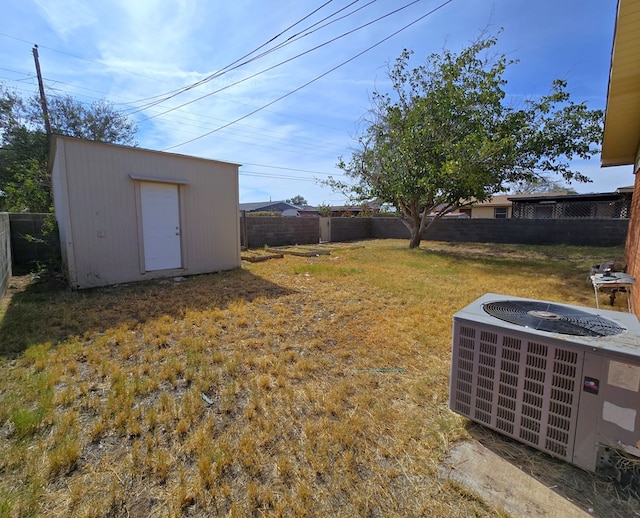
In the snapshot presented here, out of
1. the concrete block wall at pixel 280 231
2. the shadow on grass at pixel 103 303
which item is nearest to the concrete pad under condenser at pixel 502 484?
the shadow on grass at pixel 103 303

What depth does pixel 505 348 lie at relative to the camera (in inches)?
64.1

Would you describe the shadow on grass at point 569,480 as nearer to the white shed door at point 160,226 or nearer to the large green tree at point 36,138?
the white shed door at point 160,226

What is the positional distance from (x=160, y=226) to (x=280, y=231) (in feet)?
20.7

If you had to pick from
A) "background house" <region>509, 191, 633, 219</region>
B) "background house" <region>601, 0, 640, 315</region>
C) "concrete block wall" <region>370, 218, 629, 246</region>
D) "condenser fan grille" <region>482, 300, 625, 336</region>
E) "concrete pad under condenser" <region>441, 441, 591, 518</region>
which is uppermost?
"background house" <region>601, 0, 640, 315</region>

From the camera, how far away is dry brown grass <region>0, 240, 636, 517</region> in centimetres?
141

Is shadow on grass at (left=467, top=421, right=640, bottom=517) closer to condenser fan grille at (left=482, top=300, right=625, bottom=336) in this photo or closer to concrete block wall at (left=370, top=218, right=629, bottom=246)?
condenser fan grille at (left=482, top=300, right=625, bottom=336)

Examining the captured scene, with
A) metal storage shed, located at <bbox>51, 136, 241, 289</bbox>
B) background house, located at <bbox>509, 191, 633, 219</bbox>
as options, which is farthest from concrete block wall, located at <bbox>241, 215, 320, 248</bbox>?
background house, located at <bbox>509, 191, 633, 219</bbox>

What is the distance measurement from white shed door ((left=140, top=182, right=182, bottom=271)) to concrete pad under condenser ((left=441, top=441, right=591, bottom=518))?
588cm

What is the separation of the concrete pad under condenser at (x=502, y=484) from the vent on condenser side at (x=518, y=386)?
0.17 metres

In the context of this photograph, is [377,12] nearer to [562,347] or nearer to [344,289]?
[344,289]

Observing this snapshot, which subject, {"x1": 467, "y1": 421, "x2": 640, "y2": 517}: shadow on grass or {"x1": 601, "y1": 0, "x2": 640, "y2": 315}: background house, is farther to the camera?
{"x1": 601, "y1": 0, "x2": 640, "y2": 315}: background house

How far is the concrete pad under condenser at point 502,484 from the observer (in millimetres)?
→ 1337

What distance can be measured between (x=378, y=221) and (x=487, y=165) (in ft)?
27.2

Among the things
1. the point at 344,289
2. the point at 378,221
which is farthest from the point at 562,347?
the point at 378,221
